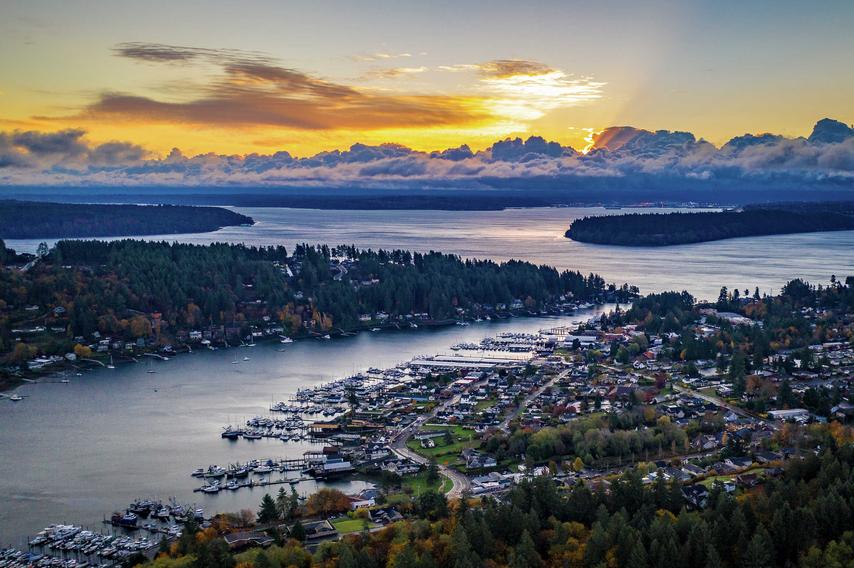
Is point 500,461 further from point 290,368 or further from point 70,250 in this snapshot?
point 70,250

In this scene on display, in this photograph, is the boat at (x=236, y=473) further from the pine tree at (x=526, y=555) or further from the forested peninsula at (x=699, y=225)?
the forested peninsula at (x=699, y=225)

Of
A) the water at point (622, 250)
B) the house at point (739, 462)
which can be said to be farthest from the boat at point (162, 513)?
the water at point (622, 250)

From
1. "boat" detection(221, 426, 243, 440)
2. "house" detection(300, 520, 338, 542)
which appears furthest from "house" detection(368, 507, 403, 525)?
"boat" detection(221, 426, 243, 440)

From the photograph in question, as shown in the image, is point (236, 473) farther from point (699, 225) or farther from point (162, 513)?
point (699, 225)

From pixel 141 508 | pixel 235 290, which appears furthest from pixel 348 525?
pixel 235 290

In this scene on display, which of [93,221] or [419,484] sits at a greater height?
[93,221]

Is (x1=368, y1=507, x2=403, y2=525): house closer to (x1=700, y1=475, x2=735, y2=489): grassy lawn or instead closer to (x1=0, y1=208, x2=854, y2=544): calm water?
(x1=0, y1=208, x2=854, y2=544): calm water

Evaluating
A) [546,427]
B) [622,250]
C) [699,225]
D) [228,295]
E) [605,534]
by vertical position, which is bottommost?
[546,427]
